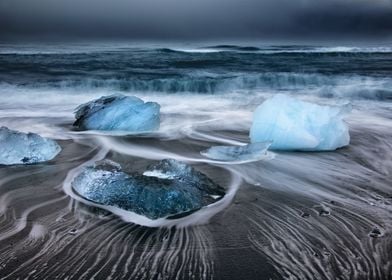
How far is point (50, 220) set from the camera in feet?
8.91

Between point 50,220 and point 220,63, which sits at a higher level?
point 50,220

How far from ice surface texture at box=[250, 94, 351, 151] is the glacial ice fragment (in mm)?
255

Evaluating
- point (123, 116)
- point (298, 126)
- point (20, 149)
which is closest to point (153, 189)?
point (20, 149)

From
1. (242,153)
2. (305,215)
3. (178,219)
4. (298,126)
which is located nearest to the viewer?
(178,219)

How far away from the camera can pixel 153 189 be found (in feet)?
9.09

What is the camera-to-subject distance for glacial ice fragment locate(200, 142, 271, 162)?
408cm

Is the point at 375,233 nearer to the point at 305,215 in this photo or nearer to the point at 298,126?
the point at 305,215

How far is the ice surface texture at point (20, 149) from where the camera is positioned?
392cm

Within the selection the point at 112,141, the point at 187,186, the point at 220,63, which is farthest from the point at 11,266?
the point at 220,63

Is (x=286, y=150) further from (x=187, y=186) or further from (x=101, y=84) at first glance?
(x=101, y=84)

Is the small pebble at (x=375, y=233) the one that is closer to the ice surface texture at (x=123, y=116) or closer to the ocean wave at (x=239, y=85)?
the ice surface texture at (x=123, y=116)

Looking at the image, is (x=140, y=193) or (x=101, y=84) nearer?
(x=140, y=193)

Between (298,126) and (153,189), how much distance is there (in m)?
2.17

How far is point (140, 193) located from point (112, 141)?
7.73 feet
